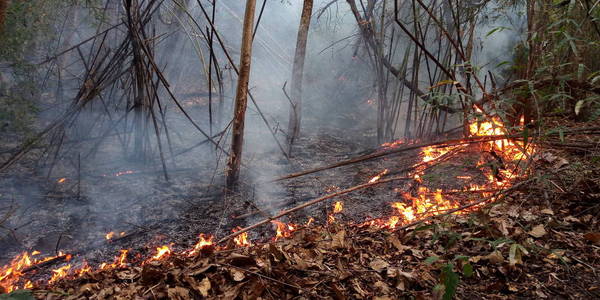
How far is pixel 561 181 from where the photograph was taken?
2824 millimetres

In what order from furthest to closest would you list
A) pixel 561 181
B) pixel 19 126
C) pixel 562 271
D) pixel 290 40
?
1. pixel 290 40
2. pixel 19 126
3. pixel 561 181
4. pixel 562 271

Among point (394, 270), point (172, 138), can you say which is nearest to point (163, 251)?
point (394, 270)

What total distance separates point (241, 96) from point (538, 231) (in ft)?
10.4

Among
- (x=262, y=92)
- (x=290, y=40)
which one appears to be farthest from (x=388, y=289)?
(x=290, y=40)

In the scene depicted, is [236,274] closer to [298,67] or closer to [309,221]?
[309,221]

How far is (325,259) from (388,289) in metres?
0.46

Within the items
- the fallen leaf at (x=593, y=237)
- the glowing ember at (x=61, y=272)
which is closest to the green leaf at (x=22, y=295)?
the glowing ember at (x=61, y=272)

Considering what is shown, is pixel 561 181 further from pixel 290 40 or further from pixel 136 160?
pixel 290 40

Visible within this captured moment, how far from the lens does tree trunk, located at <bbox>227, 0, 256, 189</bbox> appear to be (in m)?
4.24

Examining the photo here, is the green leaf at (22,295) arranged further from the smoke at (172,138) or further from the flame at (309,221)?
the flame at (309,221)

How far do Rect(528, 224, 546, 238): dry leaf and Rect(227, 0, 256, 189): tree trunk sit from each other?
2992mm

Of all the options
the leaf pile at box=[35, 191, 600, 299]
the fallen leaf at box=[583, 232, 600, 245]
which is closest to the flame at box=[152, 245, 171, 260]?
the leaf pile at box=[35, 191, 600, 299]

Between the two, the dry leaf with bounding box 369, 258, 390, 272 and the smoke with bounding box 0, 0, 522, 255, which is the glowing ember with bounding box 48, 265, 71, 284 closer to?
the smoke with bounding box 0, 0, 522, 255

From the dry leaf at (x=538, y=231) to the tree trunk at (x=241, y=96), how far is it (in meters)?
2.99
